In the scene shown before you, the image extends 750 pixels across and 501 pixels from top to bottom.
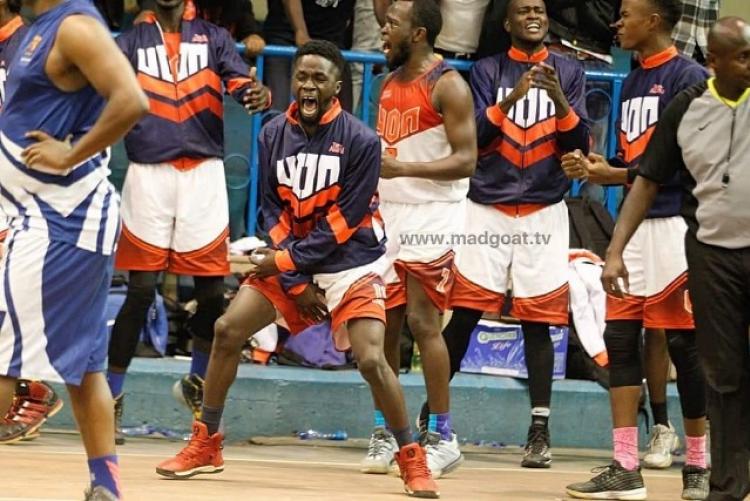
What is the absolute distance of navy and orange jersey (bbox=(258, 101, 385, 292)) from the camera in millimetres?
8047

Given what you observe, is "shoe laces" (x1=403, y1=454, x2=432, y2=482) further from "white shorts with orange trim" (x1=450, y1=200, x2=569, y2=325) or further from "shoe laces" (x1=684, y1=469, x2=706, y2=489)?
"white shorts with orange trim" (x1=450, y1=200, x2=569, y2=325)

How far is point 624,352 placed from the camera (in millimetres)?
8289

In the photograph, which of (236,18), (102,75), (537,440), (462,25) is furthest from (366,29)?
(102,75)

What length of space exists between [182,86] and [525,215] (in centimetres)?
205

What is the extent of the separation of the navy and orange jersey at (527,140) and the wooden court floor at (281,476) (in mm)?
1543

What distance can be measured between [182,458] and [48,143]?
270cm

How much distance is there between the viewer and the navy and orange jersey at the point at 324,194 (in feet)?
26.4

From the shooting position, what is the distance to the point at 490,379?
34.4 ft

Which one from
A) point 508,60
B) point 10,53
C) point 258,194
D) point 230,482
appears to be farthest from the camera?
point 258,194

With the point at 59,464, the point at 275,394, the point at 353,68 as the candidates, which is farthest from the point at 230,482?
the point at 353,68

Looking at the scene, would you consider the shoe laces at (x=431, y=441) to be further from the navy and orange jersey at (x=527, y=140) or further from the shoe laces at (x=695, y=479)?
Result: the navy and orange jersey at (x=527, y=140)

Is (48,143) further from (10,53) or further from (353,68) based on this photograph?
(353,68)

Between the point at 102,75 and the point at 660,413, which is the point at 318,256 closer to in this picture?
the point at 102,75

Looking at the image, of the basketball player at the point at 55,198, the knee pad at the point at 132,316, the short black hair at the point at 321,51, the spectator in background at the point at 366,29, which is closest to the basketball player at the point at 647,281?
the short black hair at the point at 321,51
